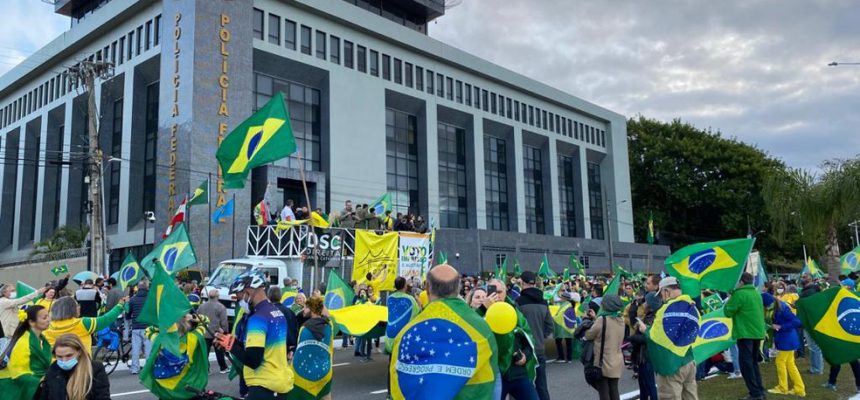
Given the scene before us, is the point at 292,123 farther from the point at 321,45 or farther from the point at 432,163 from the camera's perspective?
the point at 432,163

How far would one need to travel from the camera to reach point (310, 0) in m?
39.0

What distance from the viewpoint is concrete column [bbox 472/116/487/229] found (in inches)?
1996

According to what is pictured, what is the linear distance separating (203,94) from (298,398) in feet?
95.4

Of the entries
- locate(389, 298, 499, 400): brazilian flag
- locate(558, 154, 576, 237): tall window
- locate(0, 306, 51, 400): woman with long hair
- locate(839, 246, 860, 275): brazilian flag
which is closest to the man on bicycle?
locate(0, 306, 51, 400): woman with long hair

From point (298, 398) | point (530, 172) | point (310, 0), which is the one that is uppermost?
point (310, 0)

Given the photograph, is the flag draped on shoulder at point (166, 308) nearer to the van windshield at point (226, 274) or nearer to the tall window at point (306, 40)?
the van windshield at point (226, 274)

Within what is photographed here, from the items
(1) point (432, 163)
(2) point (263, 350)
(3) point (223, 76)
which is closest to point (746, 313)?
(2) point (263, 350)

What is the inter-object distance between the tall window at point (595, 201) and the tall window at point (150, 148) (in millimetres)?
41162

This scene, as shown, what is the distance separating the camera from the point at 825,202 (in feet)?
95.4

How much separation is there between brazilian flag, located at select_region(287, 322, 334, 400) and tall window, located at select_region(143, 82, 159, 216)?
110ft

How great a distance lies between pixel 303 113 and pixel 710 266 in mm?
33434

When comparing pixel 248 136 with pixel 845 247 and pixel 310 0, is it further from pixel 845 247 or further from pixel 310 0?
pixel 845 247

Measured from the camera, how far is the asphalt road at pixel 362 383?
10562mm

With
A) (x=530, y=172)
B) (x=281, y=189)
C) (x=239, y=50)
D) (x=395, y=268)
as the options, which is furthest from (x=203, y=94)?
(x=530, y=172)
